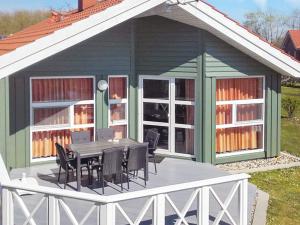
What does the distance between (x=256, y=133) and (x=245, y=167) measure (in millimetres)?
1622

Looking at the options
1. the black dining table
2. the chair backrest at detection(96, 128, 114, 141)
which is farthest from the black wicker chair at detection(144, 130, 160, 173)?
the chair backrest at detection(96, 128, 114, 141)

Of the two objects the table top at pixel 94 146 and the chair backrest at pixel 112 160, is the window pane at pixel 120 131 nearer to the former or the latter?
the table top at pixel 94 146

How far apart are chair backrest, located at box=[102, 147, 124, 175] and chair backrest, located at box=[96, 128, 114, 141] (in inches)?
100

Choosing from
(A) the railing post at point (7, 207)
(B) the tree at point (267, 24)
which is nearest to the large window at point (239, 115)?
(A) the railing post at point (7, 207)

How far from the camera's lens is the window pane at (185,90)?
13211 mm

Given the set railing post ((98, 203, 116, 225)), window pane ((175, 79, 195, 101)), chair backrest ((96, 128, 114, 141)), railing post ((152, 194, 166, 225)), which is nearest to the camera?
railing post ((98, 203, 116, 225))

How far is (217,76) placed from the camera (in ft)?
42.8

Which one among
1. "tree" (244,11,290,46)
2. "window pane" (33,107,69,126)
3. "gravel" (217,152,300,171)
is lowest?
"gravel" (217,152,300,171)

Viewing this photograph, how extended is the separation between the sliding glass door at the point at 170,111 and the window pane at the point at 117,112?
1.76 feet

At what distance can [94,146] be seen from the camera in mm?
10672

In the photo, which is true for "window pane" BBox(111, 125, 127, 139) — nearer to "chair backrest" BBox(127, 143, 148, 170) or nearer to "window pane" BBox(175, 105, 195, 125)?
"window pane" BBox(175, 105, 195, 125)

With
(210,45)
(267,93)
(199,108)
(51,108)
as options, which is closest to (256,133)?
(267,93)

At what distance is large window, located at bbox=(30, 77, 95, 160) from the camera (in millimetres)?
12375

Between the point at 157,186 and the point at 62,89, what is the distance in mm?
4081
